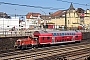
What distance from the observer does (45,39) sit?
33.0m

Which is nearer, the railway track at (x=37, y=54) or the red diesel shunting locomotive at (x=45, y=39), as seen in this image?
the railway track at (x=37, y=54)

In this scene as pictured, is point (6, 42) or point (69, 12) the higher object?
point (69, 12)

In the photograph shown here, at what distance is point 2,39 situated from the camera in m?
31.4

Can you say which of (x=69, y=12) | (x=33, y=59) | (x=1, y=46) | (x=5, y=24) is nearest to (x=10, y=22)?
(x=5, y=24)

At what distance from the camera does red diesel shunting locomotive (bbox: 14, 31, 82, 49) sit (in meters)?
29.7

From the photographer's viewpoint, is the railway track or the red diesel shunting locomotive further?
the red diesel shunting locomotive

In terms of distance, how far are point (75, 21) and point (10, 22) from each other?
32.0 metres

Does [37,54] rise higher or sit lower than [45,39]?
lower

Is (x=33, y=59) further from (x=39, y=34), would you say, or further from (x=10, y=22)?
(x=10, y=22)

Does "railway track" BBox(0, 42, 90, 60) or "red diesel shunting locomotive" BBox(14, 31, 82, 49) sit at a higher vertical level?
"red diesel shunting locomotive" BBox(14, 31, 82, 49)

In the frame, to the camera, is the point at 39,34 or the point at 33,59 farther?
the point at 39,34

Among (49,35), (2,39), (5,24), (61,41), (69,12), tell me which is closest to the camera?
(2,39)

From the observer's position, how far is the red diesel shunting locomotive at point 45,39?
29694mm

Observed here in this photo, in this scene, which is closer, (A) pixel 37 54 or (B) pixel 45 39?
(A) pixel 37 54
